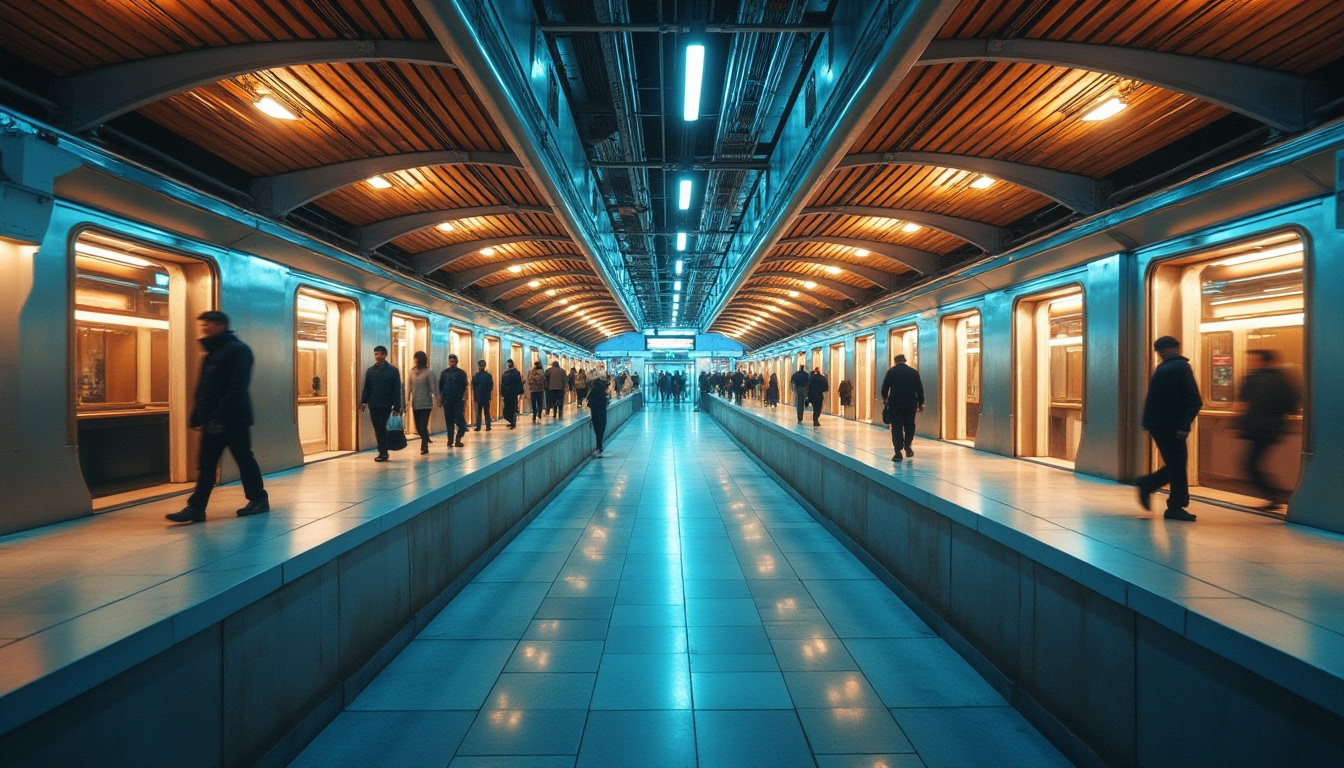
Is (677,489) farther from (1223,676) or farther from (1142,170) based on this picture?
(1223,676)

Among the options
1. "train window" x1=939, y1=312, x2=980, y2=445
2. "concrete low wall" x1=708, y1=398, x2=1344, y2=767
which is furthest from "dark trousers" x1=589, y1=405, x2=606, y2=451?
"concrete low wall" x1=708, y1=398, x2=1344, y2=767

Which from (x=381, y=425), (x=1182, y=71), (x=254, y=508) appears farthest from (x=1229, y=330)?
(x=381, y=425)

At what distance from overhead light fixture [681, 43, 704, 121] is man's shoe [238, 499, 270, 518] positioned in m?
5.28

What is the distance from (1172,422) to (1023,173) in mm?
3265

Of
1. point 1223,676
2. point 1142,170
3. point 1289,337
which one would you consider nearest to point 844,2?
point 1142,170

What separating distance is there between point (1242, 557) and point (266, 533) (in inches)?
228

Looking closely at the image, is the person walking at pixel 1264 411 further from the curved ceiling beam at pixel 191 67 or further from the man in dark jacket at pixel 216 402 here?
the man in dark jacket at pixel 216 402

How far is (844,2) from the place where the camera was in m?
6.18

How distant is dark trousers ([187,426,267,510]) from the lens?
454 cm

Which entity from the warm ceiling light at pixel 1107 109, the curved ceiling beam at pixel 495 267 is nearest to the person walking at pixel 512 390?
the curved ceiling beam at pixel 495 267

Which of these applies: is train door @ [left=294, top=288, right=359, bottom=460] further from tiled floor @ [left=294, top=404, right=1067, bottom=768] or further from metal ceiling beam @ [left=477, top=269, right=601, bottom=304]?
metal ceiling beam @ [left=477, top=269, right=601, bottom=304]

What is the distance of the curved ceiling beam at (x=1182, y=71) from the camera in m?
4.46

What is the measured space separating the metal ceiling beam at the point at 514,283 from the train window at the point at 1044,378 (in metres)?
9.58

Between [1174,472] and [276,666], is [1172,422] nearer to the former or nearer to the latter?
[1174,472]
